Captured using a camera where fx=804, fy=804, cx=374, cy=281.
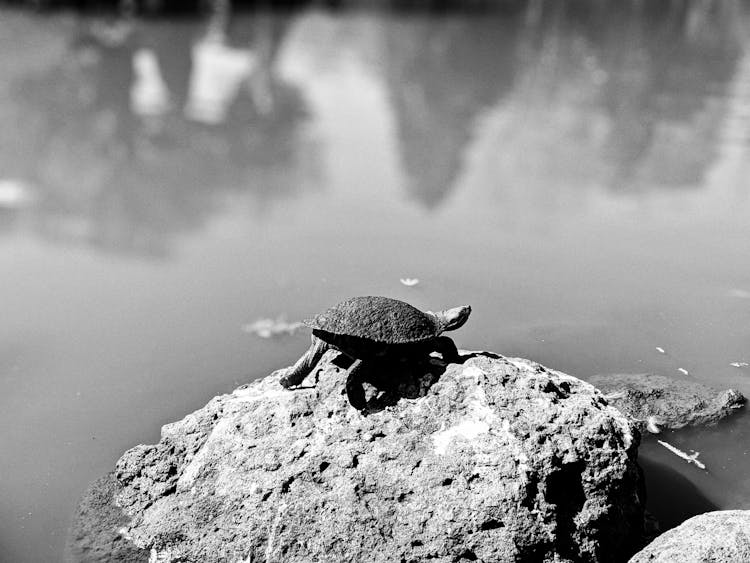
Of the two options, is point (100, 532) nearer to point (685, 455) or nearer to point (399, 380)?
point (399, 380)

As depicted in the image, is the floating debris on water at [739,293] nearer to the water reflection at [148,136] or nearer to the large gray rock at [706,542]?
the large gray rock at [706,542]

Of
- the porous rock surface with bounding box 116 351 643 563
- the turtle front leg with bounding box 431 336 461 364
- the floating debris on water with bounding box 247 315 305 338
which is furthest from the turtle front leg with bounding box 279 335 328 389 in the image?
the floating debris on water with bounding box 247 315 305 338

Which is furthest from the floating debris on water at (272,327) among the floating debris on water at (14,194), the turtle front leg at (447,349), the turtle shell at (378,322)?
the floating debris on water at (14,194)

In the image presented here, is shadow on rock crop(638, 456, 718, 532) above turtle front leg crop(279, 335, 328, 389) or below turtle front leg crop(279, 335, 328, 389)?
below

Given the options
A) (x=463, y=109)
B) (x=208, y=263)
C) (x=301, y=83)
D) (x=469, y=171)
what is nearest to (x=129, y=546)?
(x=208, y=263)

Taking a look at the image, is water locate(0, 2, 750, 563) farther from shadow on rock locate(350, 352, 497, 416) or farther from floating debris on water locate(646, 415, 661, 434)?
shadow on rock locate(350, 352, 497, 416)
